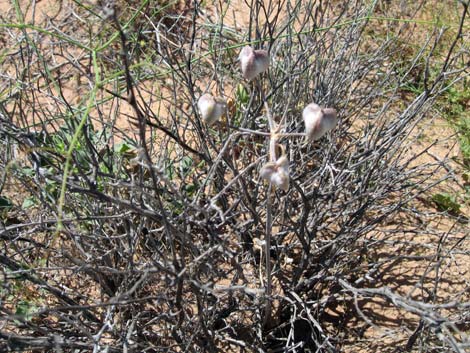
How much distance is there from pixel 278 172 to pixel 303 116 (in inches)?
5.2

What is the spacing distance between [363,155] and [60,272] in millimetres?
1047

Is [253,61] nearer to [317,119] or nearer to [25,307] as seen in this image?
[317,119]

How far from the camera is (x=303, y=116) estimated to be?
3.74 ft

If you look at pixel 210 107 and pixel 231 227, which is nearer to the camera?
pixel 210 107

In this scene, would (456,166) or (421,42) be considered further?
(421,42)

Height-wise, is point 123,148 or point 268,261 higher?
point 123,148

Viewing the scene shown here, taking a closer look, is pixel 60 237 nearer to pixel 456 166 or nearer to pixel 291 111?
pixel 291 111

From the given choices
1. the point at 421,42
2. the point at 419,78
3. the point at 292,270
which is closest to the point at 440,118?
Answer: the point at 419,78

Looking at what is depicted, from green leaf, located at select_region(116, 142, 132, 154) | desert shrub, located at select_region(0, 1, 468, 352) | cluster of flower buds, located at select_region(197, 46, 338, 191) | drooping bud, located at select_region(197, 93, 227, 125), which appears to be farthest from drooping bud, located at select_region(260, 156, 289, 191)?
green leaf, located at select_region(116, 142, 132, 154)

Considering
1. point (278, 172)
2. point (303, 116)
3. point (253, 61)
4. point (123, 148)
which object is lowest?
point (278, 172)

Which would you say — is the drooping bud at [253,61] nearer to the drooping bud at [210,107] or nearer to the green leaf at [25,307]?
the drooping bud at [210,107]

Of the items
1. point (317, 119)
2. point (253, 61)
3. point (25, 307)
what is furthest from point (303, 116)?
point (25, 307)

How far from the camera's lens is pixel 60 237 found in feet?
6.50

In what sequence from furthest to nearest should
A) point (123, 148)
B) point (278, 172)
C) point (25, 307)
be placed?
1. point (123, 148)
2. point (25, 307)
3. point (278, 172)
